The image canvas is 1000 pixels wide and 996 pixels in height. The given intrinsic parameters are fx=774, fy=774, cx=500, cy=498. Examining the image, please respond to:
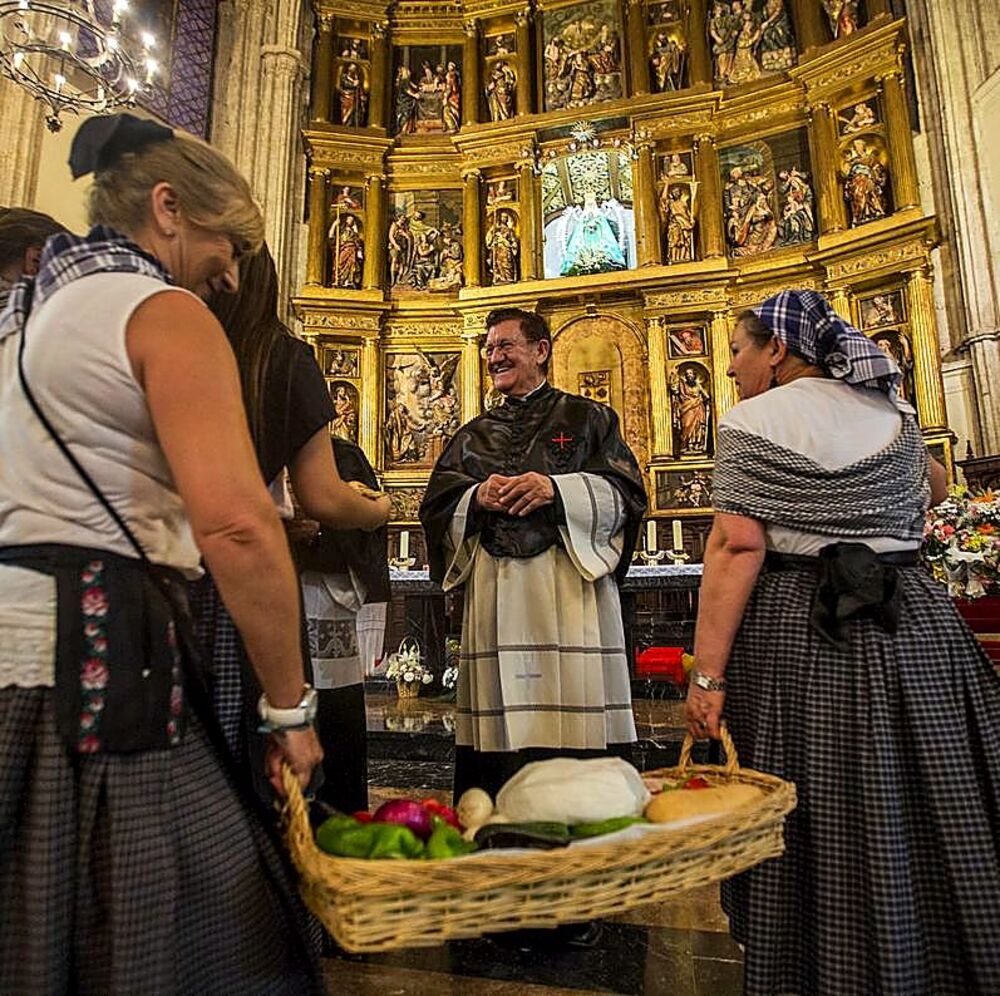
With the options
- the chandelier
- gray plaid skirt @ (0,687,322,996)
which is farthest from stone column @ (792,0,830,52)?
gray plaid skirt @ (0,687,322,996)

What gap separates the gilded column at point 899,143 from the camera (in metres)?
8.60

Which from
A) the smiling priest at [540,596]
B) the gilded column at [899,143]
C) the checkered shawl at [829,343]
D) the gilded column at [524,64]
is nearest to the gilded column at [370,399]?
the gilded column at [524,64]

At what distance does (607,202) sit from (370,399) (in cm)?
426

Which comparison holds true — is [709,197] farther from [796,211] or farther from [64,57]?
[64,57]

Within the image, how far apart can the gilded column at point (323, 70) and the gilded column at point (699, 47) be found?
16.8ft

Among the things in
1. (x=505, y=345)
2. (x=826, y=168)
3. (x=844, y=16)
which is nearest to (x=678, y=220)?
(x=826, y=168)

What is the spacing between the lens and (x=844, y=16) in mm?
9391

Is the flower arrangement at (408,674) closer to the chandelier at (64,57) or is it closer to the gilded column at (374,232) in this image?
the chandelier at (64,57)

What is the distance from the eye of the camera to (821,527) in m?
1.83

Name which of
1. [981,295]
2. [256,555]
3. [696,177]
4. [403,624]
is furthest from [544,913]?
[696,177]

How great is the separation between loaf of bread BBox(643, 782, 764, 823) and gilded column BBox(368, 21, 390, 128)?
11.7 m

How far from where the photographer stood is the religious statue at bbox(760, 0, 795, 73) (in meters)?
9.95

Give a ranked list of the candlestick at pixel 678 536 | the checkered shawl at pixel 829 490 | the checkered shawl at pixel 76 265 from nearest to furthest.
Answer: the checkered shawl at pixel 76 265
the checkered shawl at pixel 829 490
the candlestick at pixel 678 536

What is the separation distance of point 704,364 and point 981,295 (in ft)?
9.65
